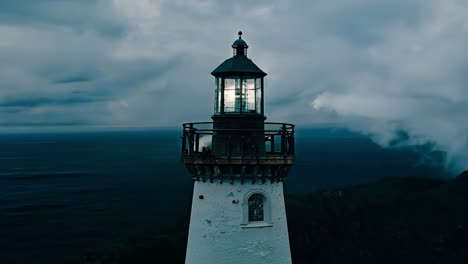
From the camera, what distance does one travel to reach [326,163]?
154875mm

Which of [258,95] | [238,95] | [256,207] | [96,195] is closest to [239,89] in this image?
[238,95]

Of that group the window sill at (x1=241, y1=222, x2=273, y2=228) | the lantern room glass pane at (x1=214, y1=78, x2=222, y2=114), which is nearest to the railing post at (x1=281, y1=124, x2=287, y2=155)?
the lantern room glass pane at (x1=214, y1=78, x2=222, y2=114)

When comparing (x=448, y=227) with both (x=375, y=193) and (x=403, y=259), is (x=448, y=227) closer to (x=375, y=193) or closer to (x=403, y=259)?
(x=403, y=259)

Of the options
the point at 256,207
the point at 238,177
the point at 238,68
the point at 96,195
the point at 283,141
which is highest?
the point at 238,68

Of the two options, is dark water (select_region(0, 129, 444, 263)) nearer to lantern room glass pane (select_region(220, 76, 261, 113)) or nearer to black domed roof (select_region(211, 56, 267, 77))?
lantern room glass pane (select_region(220, 76, 261, 113))

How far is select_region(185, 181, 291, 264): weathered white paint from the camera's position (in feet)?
43.2

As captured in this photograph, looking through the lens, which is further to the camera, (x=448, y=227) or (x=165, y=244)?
(x=448, y=227)

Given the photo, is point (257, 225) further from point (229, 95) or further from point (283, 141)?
point (229, 95)

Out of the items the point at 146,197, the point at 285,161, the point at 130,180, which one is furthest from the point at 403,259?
the point at 130,180

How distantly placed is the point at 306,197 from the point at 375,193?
32.3 feet

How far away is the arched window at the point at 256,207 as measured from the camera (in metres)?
13.5

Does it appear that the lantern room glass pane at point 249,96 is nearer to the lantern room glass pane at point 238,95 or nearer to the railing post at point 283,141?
the lantern room glass pane at point 238,95

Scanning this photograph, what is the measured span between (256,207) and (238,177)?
1034 mm

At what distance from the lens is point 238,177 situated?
13172mm
